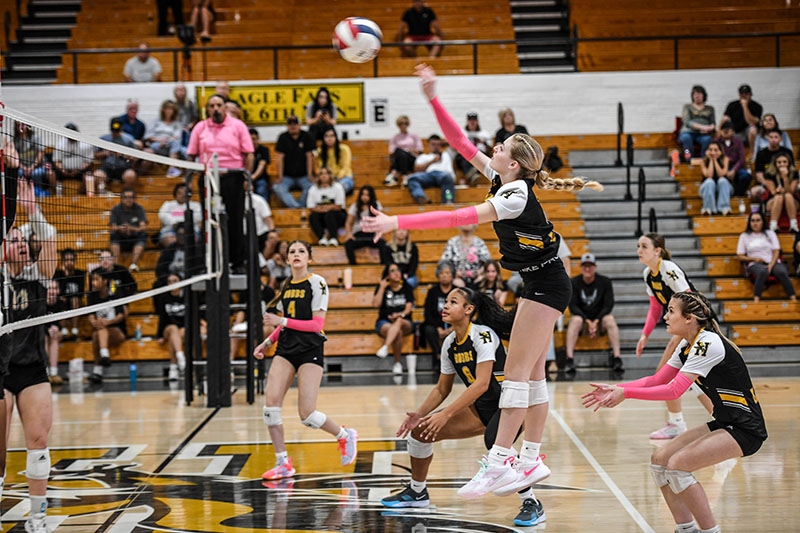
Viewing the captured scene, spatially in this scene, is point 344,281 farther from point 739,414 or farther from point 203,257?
point 739,414

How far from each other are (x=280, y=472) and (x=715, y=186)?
10104 mm

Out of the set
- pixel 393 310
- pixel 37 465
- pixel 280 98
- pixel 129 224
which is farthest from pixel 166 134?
pixel 37 465

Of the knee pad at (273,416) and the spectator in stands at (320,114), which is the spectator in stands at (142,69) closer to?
the spectator in stands at (320,114)

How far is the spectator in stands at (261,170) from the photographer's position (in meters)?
14.2

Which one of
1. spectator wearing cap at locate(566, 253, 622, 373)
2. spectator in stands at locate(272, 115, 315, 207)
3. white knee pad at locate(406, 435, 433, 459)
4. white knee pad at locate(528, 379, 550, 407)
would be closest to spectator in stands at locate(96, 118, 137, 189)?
spectator in stands at locate(272, 115, 315, 207)

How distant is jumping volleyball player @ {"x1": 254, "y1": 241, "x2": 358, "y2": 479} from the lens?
685cm

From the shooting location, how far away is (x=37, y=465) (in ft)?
17.7

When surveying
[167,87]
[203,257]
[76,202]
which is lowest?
[203,257]

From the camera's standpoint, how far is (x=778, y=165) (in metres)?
13.8

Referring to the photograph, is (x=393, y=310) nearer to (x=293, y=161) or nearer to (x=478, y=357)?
(x=293, y=161)

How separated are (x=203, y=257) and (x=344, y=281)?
9.40ft

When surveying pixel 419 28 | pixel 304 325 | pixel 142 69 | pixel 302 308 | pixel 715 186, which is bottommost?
pixel 304 325

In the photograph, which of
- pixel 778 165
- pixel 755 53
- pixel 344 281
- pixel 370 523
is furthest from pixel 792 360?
pixel 370 523

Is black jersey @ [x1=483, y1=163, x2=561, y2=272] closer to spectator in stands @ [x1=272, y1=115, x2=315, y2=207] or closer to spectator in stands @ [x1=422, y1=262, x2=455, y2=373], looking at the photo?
spectator in stands @ [x1=422, y1=262, x2=455, y2=373]
